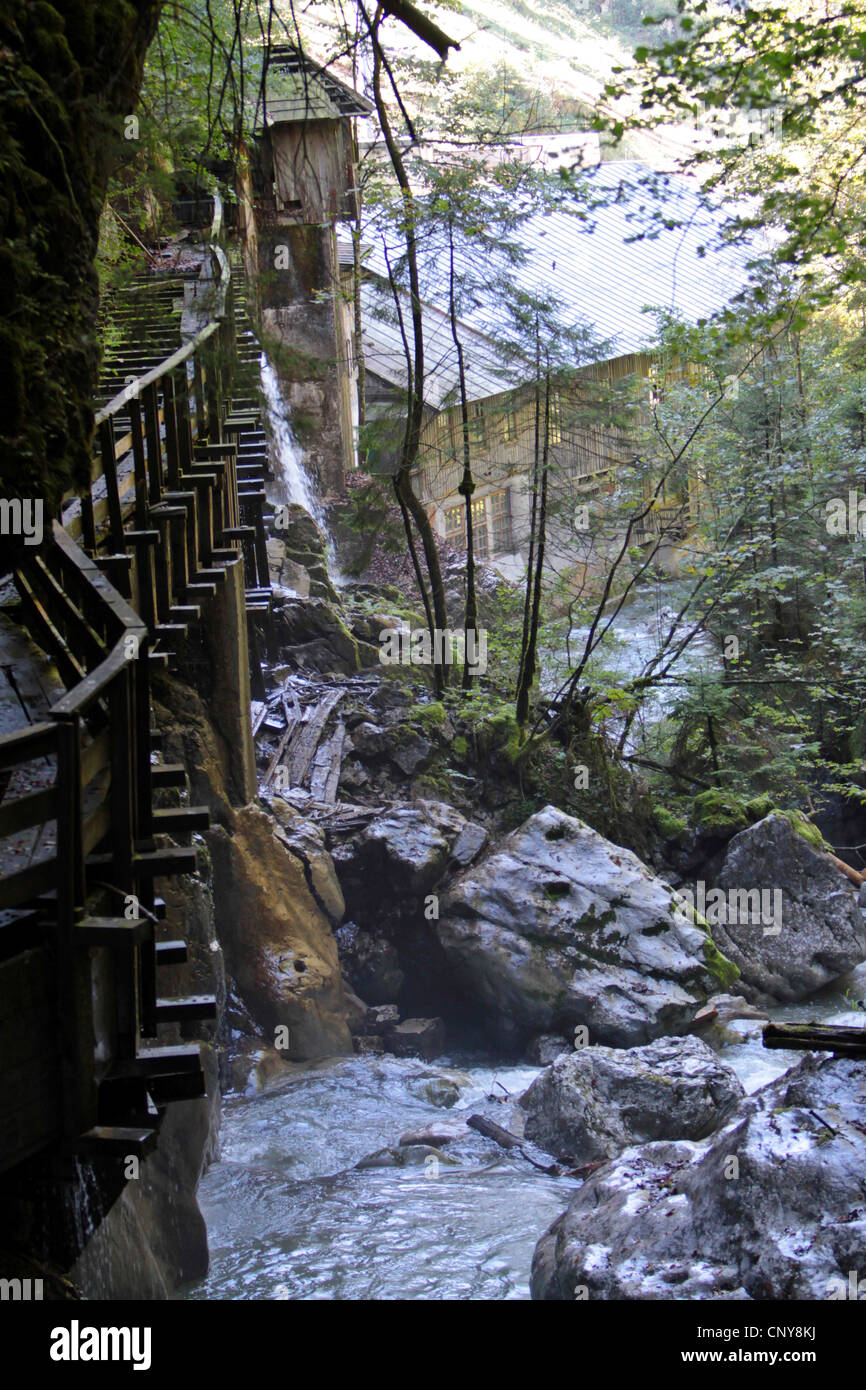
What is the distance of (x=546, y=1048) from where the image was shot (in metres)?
10.8

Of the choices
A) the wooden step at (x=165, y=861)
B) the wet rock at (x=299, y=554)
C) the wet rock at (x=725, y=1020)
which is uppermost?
the wet rock at (x=299, y=554)

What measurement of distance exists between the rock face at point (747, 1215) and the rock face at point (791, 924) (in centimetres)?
689

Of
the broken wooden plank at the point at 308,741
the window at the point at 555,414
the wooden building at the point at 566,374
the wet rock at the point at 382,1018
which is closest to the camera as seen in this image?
the wet rock at the point at 382,1018

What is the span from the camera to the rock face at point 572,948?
10.8 meters

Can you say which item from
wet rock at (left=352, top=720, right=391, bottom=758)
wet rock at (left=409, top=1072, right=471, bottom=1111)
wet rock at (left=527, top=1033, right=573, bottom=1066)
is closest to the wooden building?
wet rock at (left=352, top=720, right=391, bottom=758)

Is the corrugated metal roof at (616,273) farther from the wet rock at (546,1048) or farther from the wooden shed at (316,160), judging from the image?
the wet rock at (546,1048)

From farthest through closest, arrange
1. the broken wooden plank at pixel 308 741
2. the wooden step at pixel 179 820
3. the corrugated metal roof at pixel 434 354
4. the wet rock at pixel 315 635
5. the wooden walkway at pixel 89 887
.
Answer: the corrugated metal roof at pixel 434 354, the wet rock at pixel 315 635, the broken wooden plank at pixel 308 741, the wooden step at pixel 179 820, the wooden walkway at pixel 89 887

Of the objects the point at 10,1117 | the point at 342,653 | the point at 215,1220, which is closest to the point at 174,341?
the point at 342,653

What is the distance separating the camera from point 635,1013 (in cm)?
1070

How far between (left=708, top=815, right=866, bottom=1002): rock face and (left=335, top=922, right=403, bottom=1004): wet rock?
4.09 metres

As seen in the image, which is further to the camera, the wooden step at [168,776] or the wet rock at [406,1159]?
the wet rock at [406,1159]

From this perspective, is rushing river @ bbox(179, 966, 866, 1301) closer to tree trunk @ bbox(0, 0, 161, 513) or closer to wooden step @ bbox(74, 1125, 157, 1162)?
wooden step @ bbox(74, 1125, 157, 1162)

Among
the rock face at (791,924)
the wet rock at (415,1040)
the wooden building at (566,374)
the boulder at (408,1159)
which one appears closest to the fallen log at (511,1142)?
the boulder at (408,1159)

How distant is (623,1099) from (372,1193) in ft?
6.99
